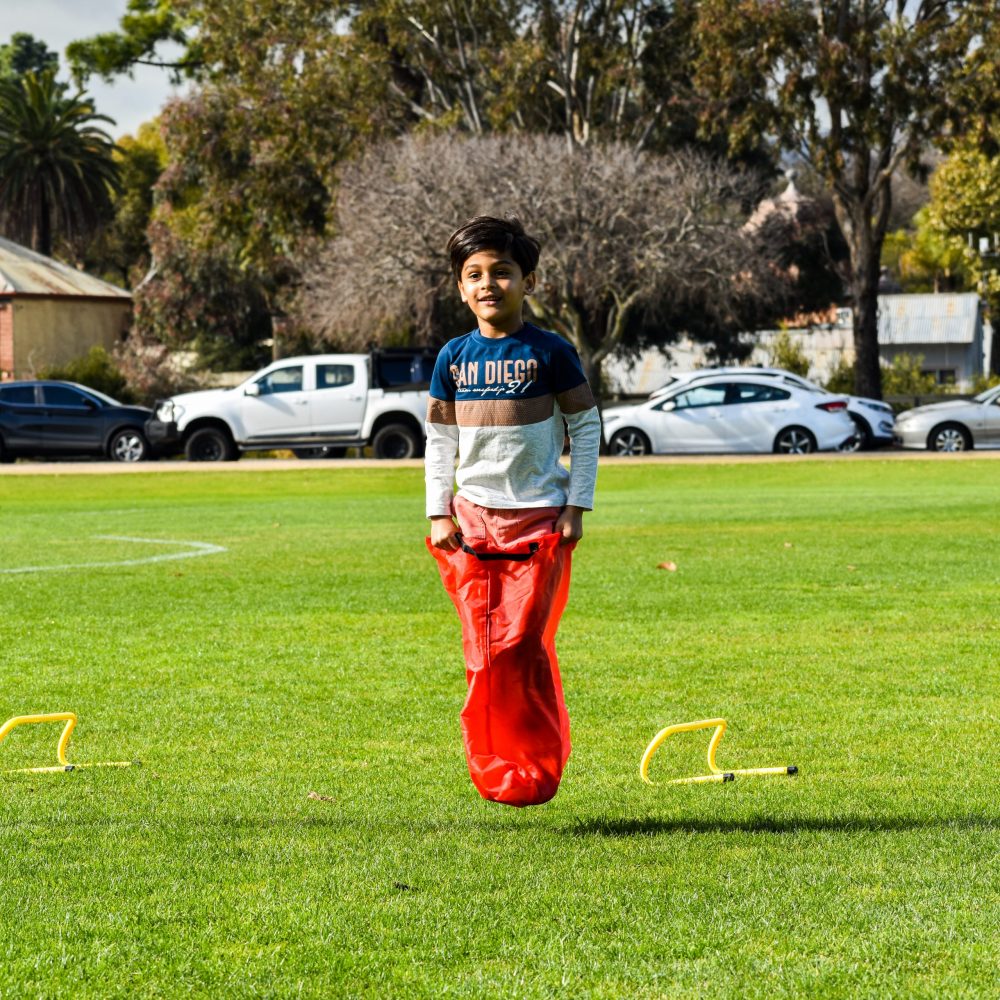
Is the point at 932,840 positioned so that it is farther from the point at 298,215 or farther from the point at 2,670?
the point at 298,215

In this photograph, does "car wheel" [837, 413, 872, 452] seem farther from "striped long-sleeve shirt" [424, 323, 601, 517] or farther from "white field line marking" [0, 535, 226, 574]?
"striped long-sleeve shirt" [424, 323, 601, 517]

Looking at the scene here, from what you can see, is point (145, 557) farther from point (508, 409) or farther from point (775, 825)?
point (775, 825)

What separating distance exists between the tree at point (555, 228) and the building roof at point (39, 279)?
685 inches

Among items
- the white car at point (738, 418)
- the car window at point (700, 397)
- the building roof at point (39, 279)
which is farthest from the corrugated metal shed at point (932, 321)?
the car window at point (700, 397)

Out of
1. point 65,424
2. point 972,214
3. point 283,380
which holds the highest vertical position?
point 972,214

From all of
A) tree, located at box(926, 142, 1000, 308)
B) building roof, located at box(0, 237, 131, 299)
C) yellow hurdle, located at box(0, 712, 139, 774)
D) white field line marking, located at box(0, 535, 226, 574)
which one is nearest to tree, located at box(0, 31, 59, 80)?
building roof, located at box(0, 237, 131, 299)

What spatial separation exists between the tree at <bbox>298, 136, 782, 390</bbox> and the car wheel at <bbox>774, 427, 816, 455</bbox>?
4986mm

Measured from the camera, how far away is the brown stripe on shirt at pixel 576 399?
521cm

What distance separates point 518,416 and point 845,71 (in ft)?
109

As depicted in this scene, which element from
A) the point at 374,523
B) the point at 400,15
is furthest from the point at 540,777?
the point at 400,15

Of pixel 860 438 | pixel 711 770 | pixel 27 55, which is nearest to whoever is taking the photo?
pixel 711 770

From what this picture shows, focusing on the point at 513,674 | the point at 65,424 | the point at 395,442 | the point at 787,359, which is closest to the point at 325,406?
the point at 395,442

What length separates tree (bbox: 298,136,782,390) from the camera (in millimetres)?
36344

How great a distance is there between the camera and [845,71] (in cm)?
3634
